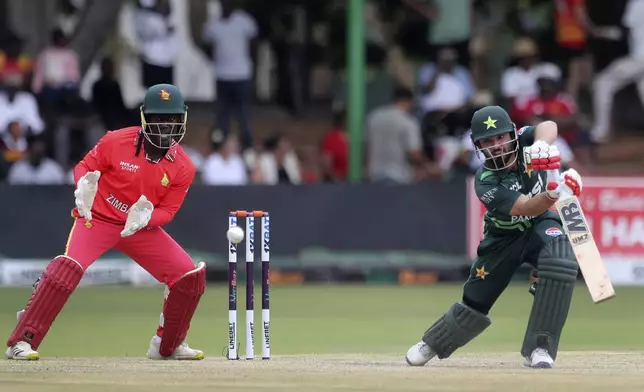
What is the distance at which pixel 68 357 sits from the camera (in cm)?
1127

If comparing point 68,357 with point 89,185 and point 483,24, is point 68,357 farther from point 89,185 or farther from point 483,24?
point 483,24

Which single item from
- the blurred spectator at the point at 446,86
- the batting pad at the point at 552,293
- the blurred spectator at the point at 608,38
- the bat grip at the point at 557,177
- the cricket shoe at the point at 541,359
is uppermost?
the blurred spectator at the point at 608,38

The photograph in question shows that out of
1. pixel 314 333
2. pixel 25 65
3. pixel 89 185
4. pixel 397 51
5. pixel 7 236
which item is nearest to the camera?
pixel 89 185

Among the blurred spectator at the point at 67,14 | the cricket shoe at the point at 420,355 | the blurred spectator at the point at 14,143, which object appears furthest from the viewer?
the blurred spectator at the point at 67,14

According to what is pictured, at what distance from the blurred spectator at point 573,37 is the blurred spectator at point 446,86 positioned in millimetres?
1968

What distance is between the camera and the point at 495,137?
9.92 meters

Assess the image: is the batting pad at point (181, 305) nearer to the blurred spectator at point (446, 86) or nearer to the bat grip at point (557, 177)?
the bat grip at point (557, 177)

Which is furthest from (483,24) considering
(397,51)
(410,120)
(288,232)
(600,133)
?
(288,232)

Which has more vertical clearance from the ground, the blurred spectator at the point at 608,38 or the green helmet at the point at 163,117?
the blurred spectator at the point at 608,38

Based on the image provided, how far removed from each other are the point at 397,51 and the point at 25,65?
19.4ft

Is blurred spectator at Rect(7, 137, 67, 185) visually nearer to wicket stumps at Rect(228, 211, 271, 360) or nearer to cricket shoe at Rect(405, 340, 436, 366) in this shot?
wicket stumps at Rect(228, 211, 271, 360)

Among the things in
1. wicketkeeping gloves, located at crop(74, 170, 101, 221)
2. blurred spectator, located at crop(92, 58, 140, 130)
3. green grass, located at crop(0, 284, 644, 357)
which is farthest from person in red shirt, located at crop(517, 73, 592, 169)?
wicketkeeping gloves, located at crop(74, 170, 101, 221)

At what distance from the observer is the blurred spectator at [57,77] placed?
19.4 m

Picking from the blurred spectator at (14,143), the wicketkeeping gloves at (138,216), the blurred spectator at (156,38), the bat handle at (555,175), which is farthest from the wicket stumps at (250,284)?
the blurred spectator at (156,38)
